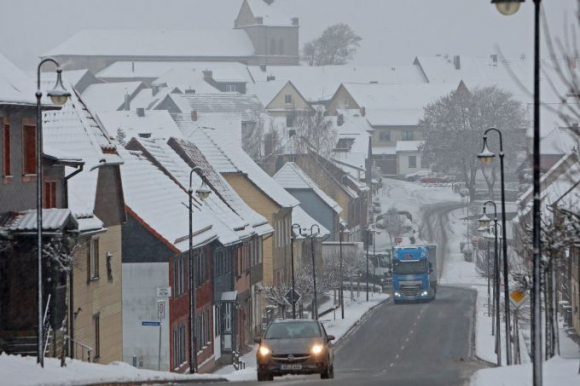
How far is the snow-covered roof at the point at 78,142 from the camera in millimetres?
40438

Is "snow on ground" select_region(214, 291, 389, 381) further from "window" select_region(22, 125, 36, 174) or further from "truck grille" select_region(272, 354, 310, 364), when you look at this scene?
"truck grille" select_region(272, 354, 310, 364)

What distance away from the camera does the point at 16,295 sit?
32719 mm

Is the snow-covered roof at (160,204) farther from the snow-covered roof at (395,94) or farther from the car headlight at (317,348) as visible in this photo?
the snow-covered roof at (395,94)

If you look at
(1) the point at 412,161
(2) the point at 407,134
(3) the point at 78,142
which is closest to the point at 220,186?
(3) the point at 78,142

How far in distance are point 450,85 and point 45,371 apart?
166 meters

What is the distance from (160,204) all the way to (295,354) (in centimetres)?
2106

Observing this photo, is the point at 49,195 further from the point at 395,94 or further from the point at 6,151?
the point at 395,94

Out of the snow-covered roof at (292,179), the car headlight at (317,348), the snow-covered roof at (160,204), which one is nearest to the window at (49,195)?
the snow-covered roof at (160,204)

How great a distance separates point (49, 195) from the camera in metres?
37.7

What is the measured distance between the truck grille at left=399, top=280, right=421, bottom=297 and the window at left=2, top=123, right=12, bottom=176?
51425 mm

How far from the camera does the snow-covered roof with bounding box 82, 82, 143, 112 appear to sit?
567ft

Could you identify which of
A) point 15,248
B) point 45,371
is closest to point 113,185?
point 15,248

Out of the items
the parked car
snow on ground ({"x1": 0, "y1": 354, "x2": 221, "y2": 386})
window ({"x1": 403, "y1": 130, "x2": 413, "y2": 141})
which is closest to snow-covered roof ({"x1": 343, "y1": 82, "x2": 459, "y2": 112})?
window ({"x1": 403, "y1": 130, "x2": 413, "y2": 141})

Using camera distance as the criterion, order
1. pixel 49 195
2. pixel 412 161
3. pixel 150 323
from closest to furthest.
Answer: pixel 49 195
pixel 150 323
pixel 412 161
